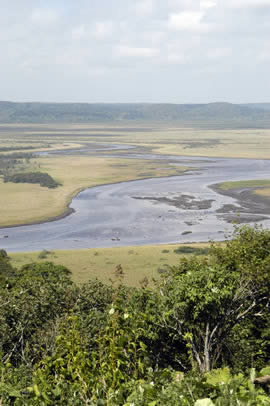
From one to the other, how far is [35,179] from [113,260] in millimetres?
56973

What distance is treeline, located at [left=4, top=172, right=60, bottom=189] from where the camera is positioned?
310 feet

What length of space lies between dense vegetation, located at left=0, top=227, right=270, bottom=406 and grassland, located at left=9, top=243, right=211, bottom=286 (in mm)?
15546

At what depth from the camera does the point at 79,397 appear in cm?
596

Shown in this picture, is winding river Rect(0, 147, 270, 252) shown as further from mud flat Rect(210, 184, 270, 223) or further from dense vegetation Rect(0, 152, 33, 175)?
dense vegetation Rect(0, 152, 33, 175)

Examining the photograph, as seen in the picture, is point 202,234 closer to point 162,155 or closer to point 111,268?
point 111,268

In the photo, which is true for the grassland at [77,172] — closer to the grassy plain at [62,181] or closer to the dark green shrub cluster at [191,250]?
the grassy plain at [62,181]

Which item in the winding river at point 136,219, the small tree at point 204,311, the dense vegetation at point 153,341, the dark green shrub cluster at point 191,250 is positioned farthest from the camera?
the winding river at point 136,219

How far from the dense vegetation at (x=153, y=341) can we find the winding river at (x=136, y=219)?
31677 millimetres

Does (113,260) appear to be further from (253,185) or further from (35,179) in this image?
(35,179)

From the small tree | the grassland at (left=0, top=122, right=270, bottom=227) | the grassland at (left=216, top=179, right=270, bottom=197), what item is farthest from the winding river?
the small tree

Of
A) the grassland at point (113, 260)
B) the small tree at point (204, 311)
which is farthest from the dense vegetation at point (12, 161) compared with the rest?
the small tree at point (204, 311)

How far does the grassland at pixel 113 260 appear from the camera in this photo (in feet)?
141

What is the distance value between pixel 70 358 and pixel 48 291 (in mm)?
16452

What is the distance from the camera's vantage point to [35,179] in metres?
99.4
